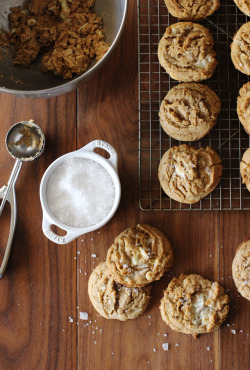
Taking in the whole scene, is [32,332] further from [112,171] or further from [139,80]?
[139,80]

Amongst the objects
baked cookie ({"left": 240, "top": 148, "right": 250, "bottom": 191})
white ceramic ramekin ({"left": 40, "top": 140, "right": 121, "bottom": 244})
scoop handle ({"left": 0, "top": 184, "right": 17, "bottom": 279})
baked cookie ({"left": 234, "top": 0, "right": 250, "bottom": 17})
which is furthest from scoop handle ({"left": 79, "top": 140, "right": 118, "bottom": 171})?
baked cookie ({"left": 234, "top": 0, "right": 250, "bottom": 17})

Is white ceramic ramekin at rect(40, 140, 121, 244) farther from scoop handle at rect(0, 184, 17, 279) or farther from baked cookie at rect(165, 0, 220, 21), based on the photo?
baked cookie at rect(165, 0, 220, 21)

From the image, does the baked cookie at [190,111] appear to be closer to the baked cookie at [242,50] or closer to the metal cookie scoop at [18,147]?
the baked cookie at [242,50]

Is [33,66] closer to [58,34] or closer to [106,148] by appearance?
[58,34]

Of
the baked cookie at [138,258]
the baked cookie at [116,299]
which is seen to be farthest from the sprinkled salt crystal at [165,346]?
the baked cookie at [138,258]

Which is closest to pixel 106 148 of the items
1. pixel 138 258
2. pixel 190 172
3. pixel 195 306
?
pixel 190 172

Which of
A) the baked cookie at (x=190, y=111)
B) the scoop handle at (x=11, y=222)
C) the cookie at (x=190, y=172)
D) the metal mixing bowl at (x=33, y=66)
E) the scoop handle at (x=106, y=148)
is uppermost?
the metal mixing bowl at (x=33, y=66)
